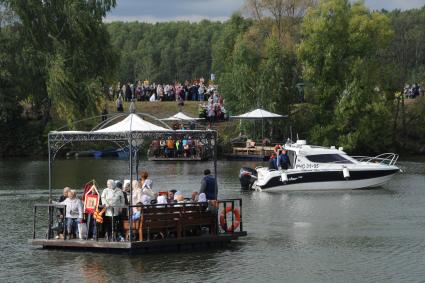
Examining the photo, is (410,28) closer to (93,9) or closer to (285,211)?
(93,9)

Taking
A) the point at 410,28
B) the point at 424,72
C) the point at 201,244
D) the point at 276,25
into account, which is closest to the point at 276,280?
the point at 201,244

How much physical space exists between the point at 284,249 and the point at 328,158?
Result: 62.4 ft

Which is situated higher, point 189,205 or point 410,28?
point 410,28

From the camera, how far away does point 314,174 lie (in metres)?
47.9

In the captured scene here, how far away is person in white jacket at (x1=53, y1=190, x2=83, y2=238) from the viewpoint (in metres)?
29.3

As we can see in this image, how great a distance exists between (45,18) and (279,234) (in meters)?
43.4

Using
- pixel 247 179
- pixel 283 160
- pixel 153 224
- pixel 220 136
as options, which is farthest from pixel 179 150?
pixel 153 224

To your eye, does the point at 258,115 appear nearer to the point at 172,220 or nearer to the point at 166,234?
the point at 166,234

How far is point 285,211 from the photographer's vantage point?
3994 cm

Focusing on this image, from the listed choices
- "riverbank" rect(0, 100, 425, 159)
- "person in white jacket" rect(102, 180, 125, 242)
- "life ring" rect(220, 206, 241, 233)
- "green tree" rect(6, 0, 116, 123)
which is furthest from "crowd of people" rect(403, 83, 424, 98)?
"person in white jacket" rect(102, 180, 125, 242)

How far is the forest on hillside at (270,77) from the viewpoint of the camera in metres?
72.3

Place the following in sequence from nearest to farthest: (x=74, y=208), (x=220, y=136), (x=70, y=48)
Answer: (x=74, y=208), (x=70, y=48), (x=220, y=136)

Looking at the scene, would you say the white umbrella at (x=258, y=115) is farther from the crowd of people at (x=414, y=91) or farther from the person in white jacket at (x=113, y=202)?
the person in white jacket at (x=113, y=202)

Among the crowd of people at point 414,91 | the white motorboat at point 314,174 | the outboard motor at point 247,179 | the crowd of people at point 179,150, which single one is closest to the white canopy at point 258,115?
the crowd of people at point 179,150
